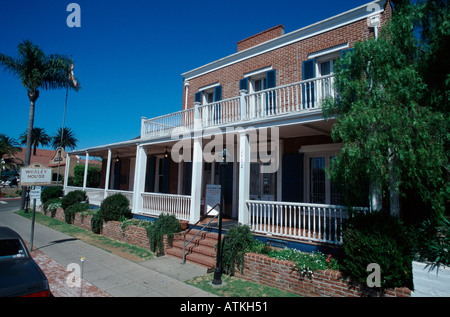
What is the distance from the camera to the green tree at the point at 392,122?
4234 millimetres

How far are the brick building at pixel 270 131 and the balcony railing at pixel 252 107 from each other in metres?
0.04

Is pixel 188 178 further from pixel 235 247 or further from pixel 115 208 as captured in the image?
pixel 235 247

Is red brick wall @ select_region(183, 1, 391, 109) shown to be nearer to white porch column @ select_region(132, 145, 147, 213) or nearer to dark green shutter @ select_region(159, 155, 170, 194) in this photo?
dark green shutter @ select_region(159, 155, 170, 194)

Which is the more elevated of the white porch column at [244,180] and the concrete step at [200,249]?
the white porch column at [244,180]

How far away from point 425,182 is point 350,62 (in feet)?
8.64

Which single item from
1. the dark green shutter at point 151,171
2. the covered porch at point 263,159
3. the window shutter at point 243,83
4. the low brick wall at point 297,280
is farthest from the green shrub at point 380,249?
the dark green shutter at point 151,171

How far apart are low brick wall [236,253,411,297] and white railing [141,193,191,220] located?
3966mm

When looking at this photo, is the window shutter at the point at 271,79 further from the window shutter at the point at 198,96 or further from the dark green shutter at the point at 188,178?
the dark green shutter at the point at 188,178

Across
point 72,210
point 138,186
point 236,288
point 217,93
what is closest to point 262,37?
point 217,93

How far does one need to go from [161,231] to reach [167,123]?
15.8 ft

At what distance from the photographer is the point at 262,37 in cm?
1177

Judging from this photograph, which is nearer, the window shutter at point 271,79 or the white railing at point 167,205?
the white railing at point 167,205
